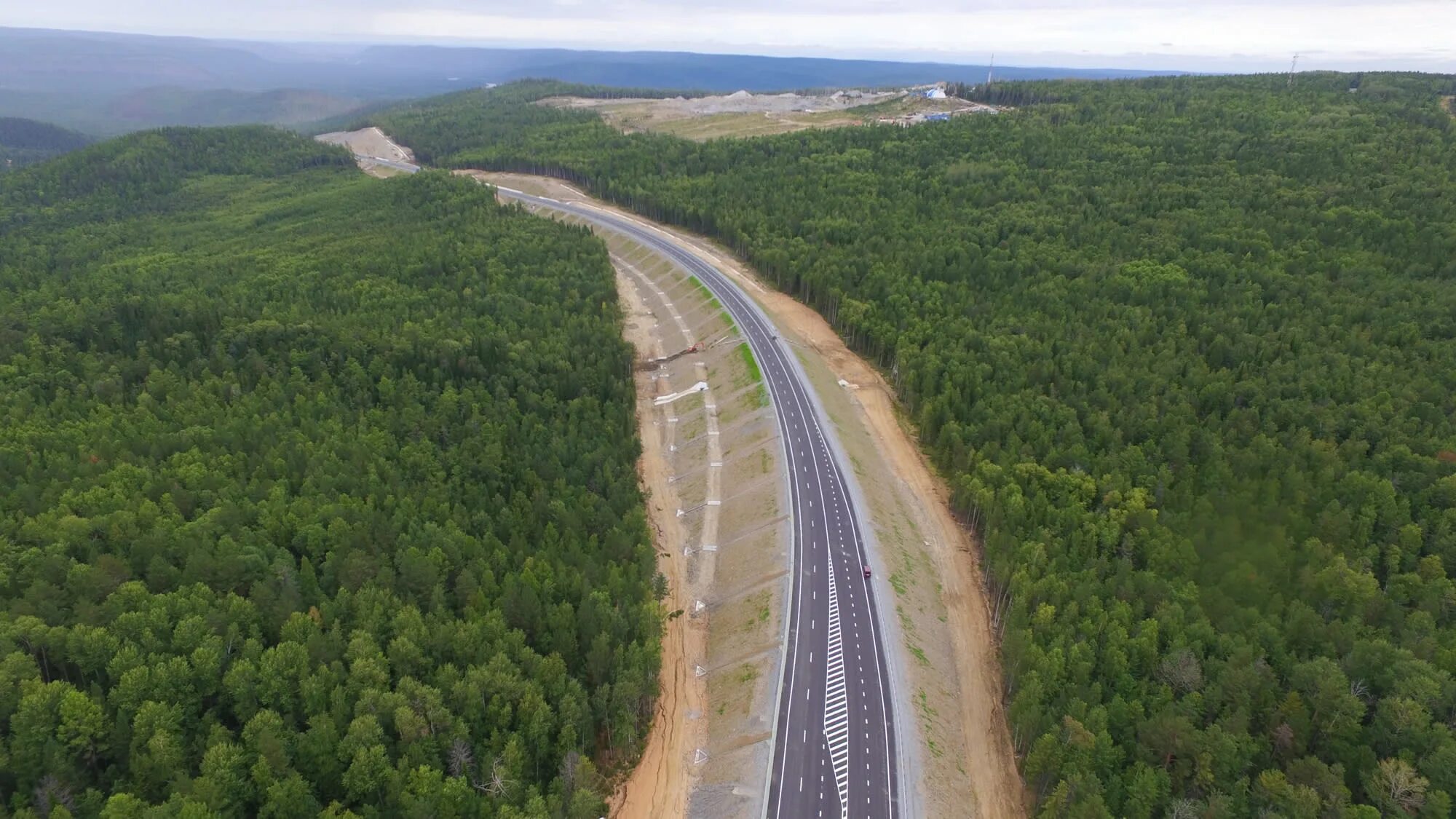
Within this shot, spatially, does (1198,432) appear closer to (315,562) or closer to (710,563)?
(710,563)

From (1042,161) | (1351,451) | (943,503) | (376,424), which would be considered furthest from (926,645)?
(1042,161)

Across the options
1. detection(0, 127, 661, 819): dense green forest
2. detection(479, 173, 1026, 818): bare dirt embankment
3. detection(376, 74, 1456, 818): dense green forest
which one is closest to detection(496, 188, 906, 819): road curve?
detection(479, 173, 1026, 818): bare dirt embankment

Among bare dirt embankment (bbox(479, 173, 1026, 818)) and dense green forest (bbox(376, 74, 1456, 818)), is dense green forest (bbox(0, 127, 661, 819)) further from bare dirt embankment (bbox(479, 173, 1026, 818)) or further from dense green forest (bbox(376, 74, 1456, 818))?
dense green forest (bbox(376, 74, 1456, 818))

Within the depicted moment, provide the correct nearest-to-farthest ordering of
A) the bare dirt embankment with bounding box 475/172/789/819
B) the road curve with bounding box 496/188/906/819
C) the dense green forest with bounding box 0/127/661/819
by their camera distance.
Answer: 1. the dense green forest with bounding box 0/127/661/819
2. the road curve with bounding box 496/188/906/819
3. the bare dirt embankment with bounding box 475/172/789/819

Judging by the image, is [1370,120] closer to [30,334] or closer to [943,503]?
[943,503]

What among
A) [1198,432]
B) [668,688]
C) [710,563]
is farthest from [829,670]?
[1198,432]

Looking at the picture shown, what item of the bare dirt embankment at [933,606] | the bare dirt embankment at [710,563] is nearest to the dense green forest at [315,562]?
the bare dirt embankment at [710,563]

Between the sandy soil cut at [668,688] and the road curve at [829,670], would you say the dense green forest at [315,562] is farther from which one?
the road curve at [829,670]

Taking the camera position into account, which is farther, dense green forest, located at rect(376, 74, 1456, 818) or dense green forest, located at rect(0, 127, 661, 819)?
dense green forest, located at rect(376, 74, 1456, 818)
